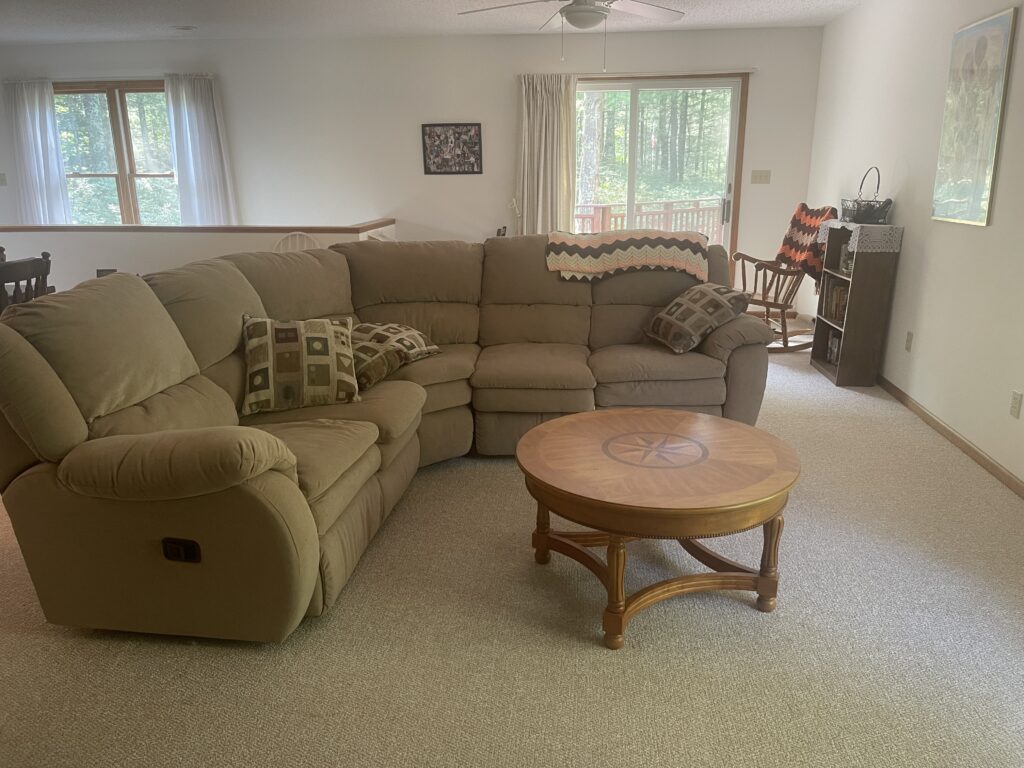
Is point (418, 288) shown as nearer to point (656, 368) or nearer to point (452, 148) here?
point (656, 368)

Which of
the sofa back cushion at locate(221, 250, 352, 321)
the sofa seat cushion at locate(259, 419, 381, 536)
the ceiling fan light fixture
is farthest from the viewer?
the ceiling fan light fixture

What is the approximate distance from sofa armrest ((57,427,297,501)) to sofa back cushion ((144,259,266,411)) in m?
0.74

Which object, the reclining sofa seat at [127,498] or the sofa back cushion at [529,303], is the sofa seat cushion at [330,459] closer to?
the reclining sofa seat at [127,498]

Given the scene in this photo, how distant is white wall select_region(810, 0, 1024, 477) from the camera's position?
303cm

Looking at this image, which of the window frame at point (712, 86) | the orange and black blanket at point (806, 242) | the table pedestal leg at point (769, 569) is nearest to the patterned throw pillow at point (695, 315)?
the table pedestal leg at point (769, 569)

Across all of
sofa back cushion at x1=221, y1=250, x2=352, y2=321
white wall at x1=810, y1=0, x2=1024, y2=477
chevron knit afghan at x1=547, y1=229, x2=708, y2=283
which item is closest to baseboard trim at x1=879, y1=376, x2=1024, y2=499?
white wall at x1=810, y1=0, x2=1024, y2=477

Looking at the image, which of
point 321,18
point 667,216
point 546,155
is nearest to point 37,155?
point 321,18

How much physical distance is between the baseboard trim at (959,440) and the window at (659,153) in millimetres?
2693

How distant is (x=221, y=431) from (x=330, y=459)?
39 cm

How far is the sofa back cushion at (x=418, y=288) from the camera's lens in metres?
3.55

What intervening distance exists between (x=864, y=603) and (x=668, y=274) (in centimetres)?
193

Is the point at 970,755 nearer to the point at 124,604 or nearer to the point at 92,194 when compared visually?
the point at 124,604

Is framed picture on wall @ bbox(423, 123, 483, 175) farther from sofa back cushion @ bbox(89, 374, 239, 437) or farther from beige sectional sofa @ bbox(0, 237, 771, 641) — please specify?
sofa back cushion @ bbox(89, 374, 239, 437)

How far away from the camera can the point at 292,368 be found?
264 centimetres
